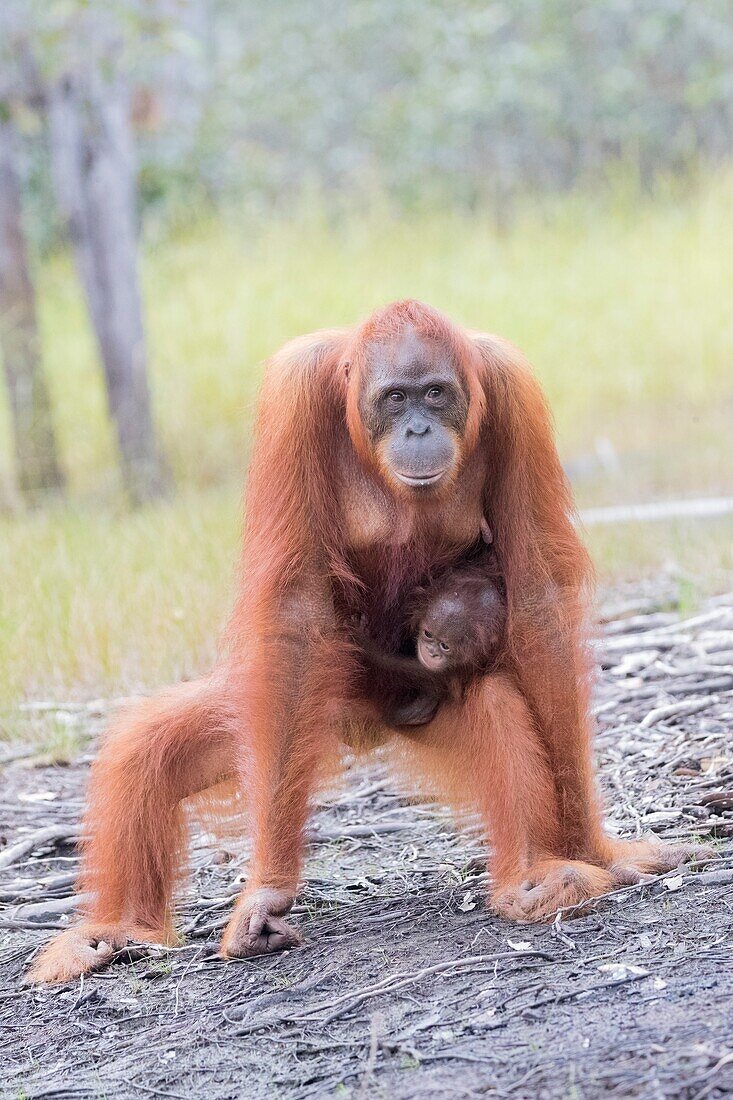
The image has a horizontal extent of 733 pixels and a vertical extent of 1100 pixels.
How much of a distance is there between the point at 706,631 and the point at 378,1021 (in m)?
2.73

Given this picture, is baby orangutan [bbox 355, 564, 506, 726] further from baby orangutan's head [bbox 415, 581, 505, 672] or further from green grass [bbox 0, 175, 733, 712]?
green grass [bbox 0, 175, 733, 712]

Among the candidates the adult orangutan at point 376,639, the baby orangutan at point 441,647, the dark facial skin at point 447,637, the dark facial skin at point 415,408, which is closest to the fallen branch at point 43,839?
the adult orangutan at point 376,639

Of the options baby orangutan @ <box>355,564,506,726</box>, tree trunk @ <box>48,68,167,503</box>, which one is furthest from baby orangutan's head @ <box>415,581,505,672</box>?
tree trunk @ <box>48,68,167,503</box>

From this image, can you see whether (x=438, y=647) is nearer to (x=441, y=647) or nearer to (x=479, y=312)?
(x=441, y=647)

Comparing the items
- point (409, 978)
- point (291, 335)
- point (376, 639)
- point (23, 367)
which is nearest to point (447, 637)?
point (376, 639)

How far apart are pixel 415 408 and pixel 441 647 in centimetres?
58

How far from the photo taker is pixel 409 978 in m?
2.63

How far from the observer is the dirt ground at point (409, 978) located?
7.29 ft

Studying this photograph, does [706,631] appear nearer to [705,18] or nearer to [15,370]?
[15,370]

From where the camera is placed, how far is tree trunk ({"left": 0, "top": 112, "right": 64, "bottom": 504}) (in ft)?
30.2

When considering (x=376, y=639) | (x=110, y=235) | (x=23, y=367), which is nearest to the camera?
(x=376, y=639)

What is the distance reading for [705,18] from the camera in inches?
589

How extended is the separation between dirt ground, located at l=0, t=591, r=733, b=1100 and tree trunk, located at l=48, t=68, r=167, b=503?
5403mm

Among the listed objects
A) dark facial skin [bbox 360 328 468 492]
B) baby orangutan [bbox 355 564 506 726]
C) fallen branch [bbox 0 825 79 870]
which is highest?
dark facial skin [bbox 360 328 468 492]
